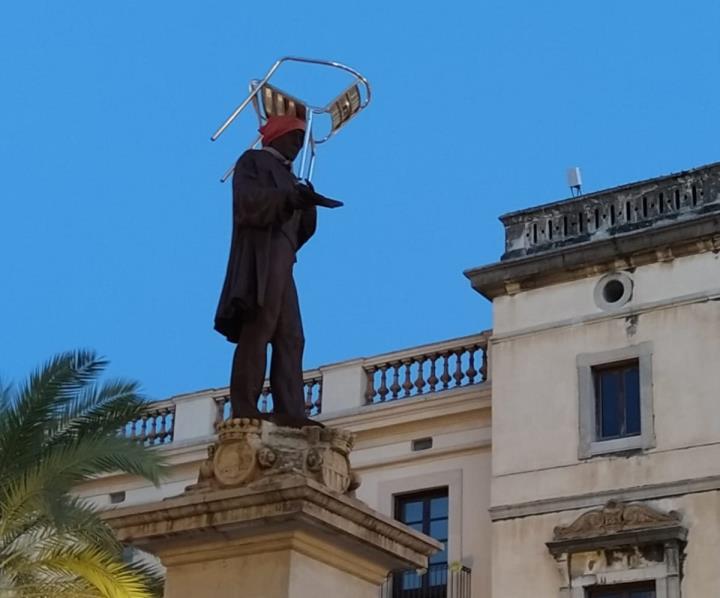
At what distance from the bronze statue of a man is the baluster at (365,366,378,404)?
14945mm

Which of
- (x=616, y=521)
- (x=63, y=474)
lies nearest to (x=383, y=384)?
(x=616, y=521)

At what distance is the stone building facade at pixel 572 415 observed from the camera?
72.9 feet

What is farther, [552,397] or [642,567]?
[552,397]

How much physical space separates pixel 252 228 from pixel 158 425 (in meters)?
17.5

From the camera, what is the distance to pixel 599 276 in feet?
78.3

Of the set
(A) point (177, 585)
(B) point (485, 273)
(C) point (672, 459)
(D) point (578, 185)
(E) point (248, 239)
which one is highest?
(D) point (578, 185)

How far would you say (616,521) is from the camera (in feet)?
73.2

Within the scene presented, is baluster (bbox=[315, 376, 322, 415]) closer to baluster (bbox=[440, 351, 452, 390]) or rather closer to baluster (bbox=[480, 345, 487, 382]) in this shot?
baluster (bbox=[440, 351, 452, 390])

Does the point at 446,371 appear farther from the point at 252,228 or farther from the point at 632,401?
the point at 252,228

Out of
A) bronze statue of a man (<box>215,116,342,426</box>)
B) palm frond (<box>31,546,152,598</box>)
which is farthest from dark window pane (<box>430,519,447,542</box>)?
bronze statue of a man (<box>215,116,342,426</box>)

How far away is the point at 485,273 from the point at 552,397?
7.23 ft

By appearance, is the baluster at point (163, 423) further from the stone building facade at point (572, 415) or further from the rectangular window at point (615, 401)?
the rectangular window at point (615, 401)

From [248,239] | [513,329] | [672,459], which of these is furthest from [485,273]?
[248,239]

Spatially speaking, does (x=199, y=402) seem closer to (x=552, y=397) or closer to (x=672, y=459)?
(x=552, y=397)
